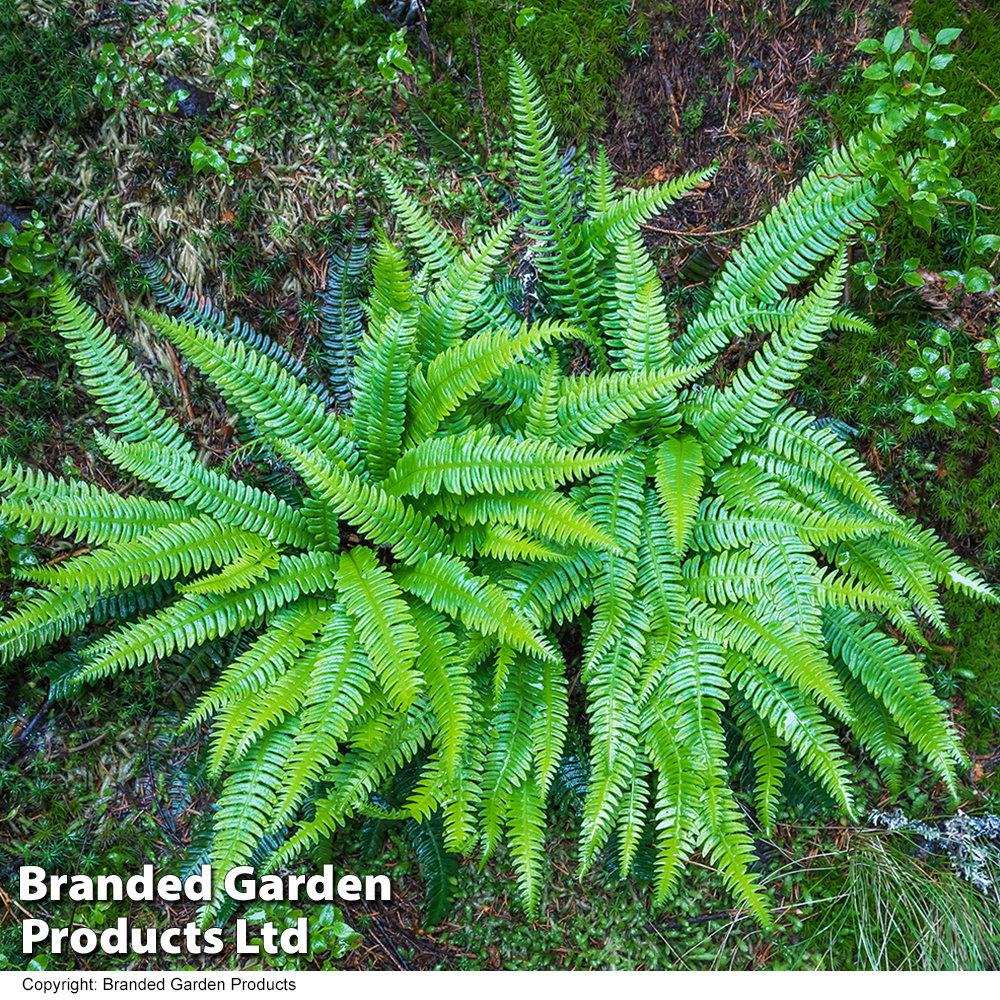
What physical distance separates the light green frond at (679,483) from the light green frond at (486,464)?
33 cm

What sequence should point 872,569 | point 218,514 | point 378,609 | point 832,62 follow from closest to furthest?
point 378,609 → point 218,514 → point 872,569 → point 832,62

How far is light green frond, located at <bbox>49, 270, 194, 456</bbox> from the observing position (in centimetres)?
348

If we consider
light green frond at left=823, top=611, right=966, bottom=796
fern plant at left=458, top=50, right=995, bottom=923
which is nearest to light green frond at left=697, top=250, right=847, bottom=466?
fern plant at left=458, top=50, right=995, bottom=923

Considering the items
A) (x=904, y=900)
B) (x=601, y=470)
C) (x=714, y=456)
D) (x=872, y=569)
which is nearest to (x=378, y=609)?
(x=601, y=470)

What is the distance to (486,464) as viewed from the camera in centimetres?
308

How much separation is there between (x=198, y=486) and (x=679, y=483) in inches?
81.2

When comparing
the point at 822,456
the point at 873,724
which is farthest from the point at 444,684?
the point at 873,724

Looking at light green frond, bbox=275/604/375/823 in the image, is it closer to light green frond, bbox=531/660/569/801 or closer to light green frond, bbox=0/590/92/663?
light green frond, bbox=531/660/569/801

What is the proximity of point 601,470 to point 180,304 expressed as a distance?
2.21 meters

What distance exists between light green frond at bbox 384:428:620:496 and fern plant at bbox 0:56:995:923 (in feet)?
0.04

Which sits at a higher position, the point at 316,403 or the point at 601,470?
the point at 316,403

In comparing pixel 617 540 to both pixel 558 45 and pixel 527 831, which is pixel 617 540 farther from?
pixel 558 45
